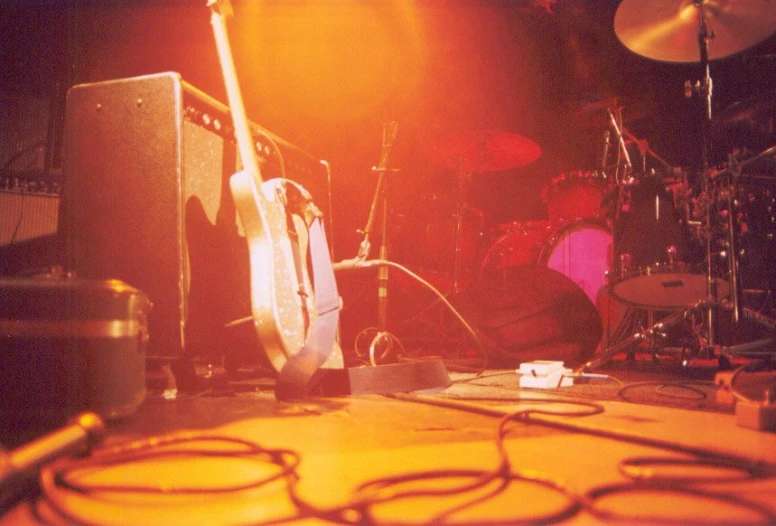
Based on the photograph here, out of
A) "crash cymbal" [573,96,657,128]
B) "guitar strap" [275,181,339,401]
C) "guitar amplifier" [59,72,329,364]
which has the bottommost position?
"guitar strap" [275,181,339,401]

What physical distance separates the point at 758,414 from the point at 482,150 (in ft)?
9.63

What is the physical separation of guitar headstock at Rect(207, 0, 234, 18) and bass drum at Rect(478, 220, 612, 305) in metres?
2.42

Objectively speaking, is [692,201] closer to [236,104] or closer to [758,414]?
[758,414]

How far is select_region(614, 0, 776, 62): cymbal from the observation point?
9.10ft

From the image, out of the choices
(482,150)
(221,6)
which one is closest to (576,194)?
(482,150)

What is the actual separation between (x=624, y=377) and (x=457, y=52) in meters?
3.09

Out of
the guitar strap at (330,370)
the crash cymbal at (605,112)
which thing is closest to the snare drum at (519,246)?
the crash cymbal at (605,112)

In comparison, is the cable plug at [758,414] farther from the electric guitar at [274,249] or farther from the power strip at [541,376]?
the electric guitar at [274,249]

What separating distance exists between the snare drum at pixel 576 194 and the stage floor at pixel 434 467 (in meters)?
3.12

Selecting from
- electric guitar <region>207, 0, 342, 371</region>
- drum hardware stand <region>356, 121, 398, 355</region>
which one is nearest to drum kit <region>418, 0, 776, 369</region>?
drum hardware stand <region>356, 121, 398, 355</region>

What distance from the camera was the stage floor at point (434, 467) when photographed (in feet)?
2.37

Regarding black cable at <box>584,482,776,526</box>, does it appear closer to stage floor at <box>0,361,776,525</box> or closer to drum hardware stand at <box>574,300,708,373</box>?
stage floor at <box>0,361,776,525</box>

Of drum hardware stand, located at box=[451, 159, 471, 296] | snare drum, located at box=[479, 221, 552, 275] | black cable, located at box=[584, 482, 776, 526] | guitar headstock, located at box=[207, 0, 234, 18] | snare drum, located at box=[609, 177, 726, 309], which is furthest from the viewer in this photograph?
snare drum, located at box=[479, 221, 552, 275]

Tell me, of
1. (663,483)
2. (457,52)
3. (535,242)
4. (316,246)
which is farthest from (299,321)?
(457,52)
